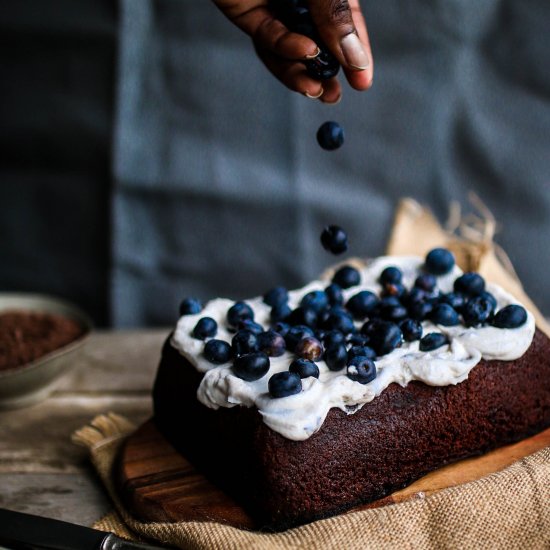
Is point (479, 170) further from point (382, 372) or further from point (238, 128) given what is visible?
point (382, 372)

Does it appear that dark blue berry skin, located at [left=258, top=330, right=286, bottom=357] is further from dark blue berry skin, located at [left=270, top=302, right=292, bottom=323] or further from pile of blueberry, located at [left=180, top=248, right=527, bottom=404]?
dark blue berry skin, located at [left=270, top=302, right=292, bottom=323]

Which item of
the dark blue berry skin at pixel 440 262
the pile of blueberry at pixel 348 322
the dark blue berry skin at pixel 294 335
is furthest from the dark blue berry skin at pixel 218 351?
the dark blue berry skin at pixel 440 262

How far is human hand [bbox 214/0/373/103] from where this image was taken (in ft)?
4.66

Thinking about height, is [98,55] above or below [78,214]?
above

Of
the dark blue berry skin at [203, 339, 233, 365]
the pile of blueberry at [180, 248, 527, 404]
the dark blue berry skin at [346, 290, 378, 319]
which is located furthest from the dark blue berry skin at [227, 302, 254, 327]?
the dark blue berry skin at [346, 290, 378, 319]

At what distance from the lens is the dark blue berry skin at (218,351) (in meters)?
1.44

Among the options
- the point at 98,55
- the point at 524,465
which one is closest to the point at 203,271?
the point at 98,55

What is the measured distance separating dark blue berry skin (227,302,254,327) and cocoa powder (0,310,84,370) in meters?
0.57

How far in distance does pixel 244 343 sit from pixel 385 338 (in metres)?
0.26

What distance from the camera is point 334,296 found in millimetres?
1642

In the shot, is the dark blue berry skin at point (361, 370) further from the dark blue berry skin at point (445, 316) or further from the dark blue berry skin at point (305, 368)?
the dark blue berry skin at point (445, 316)

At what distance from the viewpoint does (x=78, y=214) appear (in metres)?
2.95

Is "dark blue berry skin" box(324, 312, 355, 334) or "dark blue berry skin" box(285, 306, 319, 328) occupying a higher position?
"dark blue berry skin" box(324, 312, 355, 334)

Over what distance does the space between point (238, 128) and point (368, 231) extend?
2.09 feet
